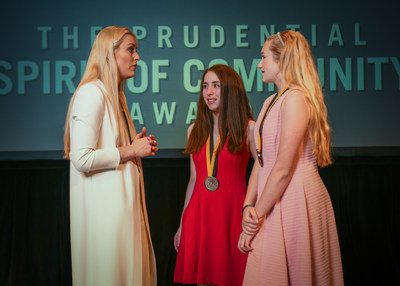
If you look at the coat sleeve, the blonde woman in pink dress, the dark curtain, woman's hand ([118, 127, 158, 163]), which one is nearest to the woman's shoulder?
the coat sleeve

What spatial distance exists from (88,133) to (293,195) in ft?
2.89

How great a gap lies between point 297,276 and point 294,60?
82 centimetres

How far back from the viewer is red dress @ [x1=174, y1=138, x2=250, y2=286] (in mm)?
2350

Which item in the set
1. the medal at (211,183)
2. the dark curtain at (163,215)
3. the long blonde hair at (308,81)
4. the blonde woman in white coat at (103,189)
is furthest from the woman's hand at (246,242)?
the dark curtain at (163,215)

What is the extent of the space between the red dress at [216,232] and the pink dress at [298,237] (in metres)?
0.74

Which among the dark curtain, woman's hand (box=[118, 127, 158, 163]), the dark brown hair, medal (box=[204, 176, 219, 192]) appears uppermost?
the dark brown hair

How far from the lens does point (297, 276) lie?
153cm

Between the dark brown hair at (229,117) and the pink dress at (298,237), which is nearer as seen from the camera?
the pink dress at (298,237)

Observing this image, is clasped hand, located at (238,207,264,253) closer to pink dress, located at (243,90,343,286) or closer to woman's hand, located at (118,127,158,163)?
pink dress, located at (243,90,343,286)

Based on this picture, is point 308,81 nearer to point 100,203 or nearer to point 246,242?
point 246,242

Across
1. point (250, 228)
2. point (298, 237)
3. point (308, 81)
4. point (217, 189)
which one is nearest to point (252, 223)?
point (250, 228)

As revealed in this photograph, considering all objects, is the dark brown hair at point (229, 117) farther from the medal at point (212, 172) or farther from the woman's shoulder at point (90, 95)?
the woman's shoulder at point (90, 95)

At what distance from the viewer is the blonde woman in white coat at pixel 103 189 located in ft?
5.88

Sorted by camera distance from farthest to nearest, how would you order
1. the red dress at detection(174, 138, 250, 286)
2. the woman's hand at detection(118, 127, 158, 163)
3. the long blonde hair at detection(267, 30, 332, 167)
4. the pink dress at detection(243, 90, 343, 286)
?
the red dress at detection(174, 138, 250, 286) < the woman's hand at detection(118, 127, 158, 163) < the long blonde hair at detection(267, 30, 332, 167) < the pink dress at detection(243, 90, 343, 286)
